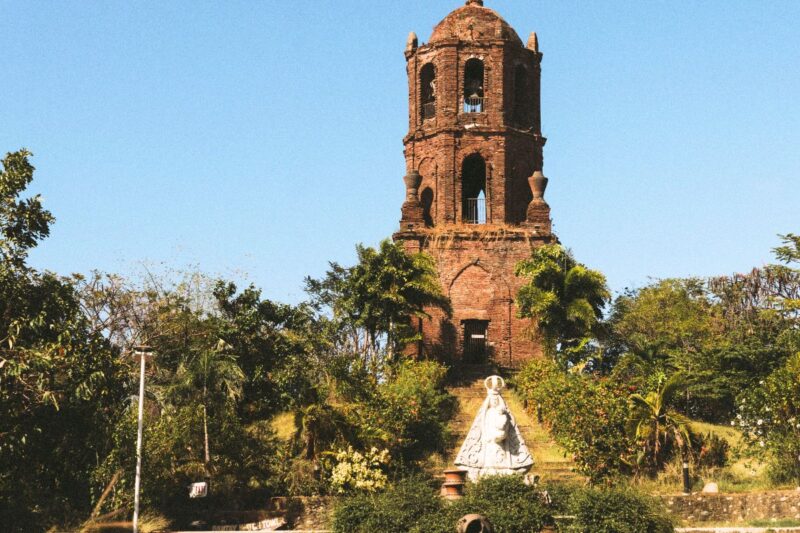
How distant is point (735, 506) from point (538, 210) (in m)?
13.8

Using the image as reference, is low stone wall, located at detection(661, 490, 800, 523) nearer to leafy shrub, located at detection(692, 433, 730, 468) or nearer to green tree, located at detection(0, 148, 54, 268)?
leafy shrub, located at detection(692, 433, 730, 468)

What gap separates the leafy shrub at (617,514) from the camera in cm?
1902

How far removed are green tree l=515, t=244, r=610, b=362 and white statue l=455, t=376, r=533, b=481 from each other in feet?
37.8

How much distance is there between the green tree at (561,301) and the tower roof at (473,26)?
23.3ft

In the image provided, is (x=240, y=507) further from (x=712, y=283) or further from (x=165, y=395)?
(x=712, y=283)

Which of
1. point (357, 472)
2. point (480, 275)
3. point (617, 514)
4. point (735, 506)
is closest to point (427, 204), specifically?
point (480, 275)

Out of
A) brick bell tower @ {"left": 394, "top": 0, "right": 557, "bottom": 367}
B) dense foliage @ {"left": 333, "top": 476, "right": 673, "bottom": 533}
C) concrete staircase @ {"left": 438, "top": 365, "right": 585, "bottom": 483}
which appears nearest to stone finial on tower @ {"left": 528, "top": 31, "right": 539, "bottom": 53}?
brick bell tower @ {"left": 394, "top": 0, "right": 557, "bottom": 367}

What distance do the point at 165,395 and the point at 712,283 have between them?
2452 centimetres

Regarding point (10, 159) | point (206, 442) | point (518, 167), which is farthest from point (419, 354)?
point (10, 159)

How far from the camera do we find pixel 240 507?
88.7 ft

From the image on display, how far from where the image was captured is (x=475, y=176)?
38219mm

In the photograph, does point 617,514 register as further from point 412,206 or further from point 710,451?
point 412,206

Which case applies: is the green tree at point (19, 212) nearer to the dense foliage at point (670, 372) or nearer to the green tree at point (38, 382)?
the green tree at point (38, 382)

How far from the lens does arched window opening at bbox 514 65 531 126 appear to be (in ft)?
124
